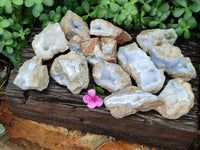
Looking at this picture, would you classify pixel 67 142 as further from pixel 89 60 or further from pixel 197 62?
pixel 197 62

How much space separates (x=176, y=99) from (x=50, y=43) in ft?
3.44

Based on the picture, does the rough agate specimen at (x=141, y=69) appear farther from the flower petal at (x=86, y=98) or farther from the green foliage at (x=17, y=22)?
the green foliage at (x=17, y=22)

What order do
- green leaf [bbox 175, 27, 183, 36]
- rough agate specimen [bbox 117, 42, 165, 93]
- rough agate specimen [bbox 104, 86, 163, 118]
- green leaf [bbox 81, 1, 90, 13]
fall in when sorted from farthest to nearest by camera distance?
green leaf [bbox 81, 1, 90, 13] < green leaf [bbox 175, 27, 183, 36] < rough agate specimen [bbox 117, 42, 165, 93] < rough agate specimen [bbox 104, 86, 163, 118]

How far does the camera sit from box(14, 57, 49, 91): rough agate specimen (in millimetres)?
1898

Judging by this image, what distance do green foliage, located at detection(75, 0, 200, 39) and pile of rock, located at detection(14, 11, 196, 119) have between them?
12 cm

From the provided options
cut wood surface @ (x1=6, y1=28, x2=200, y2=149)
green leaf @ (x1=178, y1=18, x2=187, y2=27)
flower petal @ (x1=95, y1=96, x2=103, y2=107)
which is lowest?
cut wood surface @ (x1=6, y1=28, x2=200, y2=149)

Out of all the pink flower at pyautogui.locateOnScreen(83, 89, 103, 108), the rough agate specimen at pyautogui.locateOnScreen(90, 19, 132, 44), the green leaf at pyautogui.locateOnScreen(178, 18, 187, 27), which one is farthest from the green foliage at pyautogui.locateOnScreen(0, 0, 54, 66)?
the green leaf at pyautogui.locateOnScreen(178, 18, 187, 27)

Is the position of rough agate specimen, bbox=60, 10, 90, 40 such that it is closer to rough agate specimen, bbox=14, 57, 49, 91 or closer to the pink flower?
rough agate specimen, bbox=14, 57, 49, 91

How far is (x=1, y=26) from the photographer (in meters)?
2.09

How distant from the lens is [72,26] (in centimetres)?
212

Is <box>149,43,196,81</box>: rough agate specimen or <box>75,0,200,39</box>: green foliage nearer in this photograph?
<box>149,43,196,81</box>: rough agate specimen

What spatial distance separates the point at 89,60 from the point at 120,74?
0.28 m

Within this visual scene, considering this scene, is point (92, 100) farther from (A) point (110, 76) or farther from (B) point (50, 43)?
(B) point (50, 43)

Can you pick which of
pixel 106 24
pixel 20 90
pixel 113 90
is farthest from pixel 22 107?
pixel 106 24
